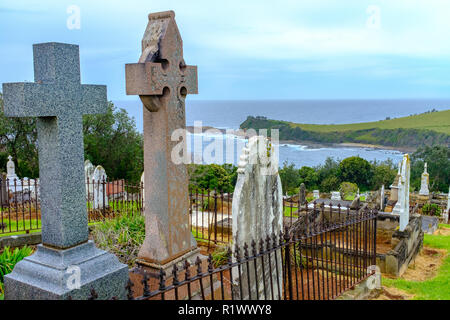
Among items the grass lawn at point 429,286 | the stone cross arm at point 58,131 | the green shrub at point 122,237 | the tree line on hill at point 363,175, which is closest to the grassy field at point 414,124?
the tree line on hill at point 363,175

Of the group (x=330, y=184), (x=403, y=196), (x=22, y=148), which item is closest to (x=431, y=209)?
(x=403, y=196)

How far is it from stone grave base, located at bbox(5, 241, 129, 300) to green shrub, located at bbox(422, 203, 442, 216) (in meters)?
25.5

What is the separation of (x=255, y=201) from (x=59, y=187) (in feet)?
10.1

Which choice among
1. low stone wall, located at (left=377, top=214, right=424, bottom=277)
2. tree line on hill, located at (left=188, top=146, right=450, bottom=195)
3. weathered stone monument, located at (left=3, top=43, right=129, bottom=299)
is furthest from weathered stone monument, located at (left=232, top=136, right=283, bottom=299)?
tree line on hill, located at (left=188, top=146, right=450, bottom=195)

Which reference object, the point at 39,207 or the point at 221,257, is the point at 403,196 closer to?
the point at 221,257

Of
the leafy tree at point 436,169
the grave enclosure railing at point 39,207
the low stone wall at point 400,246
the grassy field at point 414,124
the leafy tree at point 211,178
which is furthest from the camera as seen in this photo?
the grassy field at point 414,124

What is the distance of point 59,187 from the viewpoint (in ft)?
12.2

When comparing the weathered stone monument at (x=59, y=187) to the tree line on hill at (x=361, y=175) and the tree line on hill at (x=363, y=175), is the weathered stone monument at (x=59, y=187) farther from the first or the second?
the tree line on hill at (x=363, y=175)

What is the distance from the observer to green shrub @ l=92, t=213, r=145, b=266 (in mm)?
7211

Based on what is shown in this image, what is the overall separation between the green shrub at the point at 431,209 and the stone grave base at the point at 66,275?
25519 mm

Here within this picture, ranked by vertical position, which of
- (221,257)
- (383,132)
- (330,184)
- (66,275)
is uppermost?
(383,132)

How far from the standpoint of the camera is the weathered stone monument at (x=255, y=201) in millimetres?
5648

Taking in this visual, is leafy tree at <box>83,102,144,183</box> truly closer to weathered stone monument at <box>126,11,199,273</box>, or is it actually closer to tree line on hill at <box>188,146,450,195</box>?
tree line on hill at <box>188,146,450,195</box>
